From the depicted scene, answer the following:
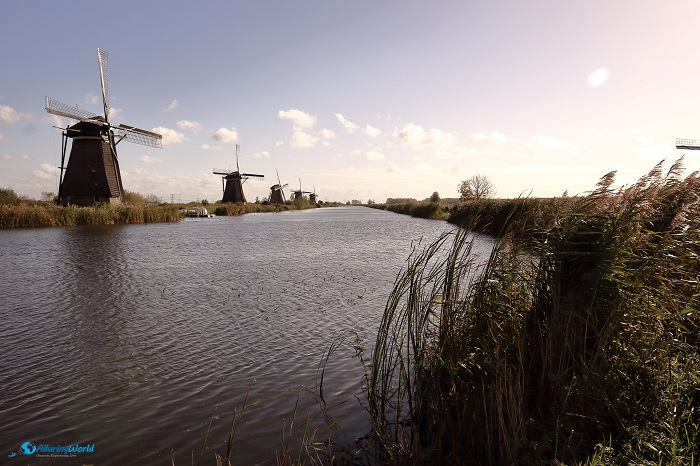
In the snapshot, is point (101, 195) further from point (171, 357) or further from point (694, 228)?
point (694, 228)

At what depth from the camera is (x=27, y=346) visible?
25.1 feet

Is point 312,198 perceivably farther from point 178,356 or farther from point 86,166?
point 178,356

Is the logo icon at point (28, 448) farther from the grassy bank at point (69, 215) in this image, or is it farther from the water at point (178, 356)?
the grassy bank at point (69, 215)

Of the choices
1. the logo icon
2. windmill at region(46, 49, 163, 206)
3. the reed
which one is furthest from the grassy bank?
the reed

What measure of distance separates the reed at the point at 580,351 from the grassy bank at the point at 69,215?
40.4 meters

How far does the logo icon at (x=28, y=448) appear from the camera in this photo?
14.6 ft

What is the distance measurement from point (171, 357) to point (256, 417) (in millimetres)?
2773

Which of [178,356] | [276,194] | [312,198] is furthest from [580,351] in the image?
[312,198]

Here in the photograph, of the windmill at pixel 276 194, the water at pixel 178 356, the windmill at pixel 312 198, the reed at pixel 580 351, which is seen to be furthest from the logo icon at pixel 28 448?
the windmill at pixel 312 198

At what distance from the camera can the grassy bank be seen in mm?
34531

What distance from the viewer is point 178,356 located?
7.24 meters

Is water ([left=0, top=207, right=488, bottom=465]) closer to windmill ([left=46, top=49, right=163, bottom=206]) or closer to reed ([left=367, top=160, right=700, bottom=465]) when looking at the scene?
reed ([left=367, top=160, right=700, bottom=465])

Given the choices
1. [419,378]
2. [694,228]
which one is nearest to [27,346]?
[419,378]

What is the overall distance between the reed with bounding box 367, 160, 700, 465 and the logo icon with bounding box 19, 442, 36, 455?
3.64 metres
